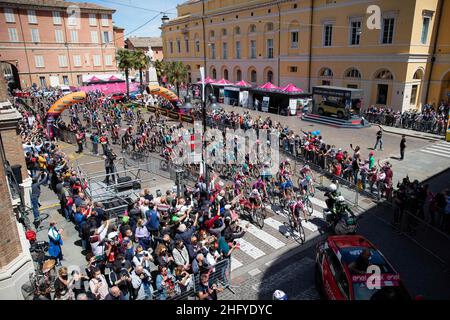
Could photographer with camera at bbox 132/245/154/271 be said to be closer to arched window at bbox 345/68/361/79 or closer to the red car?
the red car

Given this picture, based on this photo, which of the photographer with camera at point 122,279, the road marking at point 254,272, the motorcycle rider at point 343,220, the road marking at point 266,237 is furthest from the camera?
the road marking at point 266,237

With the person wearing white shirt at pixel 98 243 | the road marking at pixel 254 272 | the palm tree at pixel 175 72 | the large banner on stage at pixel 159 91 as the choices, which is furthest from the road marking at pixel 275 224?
the palm tree at pixel 175 72

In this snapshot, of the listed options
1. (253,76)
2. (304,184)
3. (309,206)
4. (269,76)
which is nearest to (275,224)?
(309,206)

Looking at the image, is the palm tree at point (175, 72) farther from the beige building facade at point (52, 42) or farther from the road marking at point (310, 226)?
the road marking at point (310, 226)

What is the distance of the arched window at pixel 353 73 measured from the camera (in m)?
34.1

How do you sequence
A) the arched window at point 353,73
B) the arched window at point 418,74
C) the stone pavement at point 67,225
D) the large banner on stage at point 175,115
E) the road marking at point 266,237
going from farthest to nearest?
the arched window at point 353,73 < the arched window at point 418,74 < the large banner on stage at point 175,115 < the road marking at point 266,237 < the stone pavement at point 67,225

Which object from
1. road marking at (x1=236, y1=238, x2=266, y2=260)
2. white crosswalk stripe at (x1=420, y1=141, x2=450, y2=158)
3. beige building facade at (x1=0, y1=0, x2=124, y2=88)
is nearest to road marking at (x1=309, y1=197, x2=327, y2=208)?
road marking at (x1=236, y1=238, x2=266, y2=260)

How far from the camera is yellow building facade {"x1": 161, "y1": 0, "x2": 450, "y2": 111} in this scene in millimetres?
29891

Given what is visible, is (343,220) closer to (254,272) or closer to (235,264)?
(254,272)

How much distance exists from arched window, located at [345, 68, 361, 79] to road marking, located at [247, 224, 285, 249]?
2742cm

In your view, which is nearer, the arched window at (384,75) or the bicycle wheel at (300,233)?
the bicycle wheel at (300,233)

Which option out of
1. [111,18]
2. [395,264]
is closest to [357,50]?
[395,264]

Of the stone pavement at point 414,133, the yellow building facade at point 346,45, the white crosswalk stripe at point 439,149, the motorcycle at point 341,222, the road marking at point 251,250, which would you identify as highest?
the yellow building facade at point 346,45

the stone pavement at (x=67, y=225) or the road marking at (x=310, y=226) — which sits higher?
the stone pavement at (x=67, y=225)
